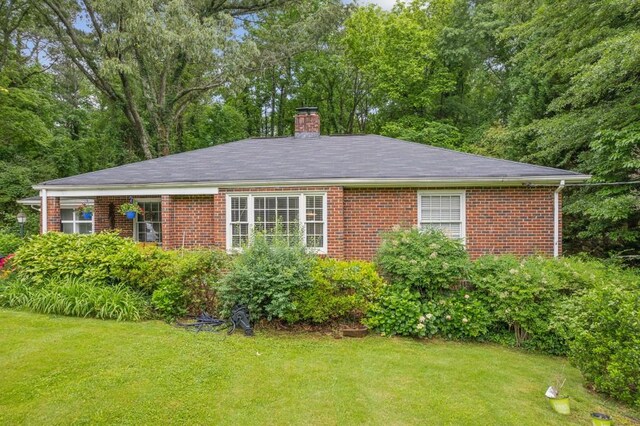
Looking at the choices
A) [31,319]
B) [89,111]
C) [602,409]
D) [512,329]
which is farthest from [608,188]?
[89,111]

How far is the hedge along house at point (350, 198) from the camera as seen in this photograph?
29.2 ft

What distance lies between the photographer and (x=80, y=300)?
7020mm

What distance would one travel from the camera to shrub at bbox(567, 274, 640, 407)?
3.91m

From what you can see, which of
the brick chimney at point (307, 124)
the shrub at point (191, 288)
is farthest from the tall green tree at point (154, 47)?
the shrub at point (191, 288)

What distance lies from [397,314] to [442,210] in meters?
4.07

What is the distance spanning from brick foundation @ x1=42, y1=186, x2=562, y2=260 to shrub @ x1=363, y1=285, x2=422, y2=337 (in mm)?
2927

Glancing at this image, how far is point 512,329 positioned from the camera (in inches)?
246

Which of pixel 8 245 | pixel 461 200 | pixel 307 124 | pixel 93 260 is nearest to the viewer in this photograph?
pixel 93 260

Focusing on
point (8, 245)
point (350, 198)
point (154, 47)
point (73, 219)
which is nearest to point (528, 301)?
point (350, 198)

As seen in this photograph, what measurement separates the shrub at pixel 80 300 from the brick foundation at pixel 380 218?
109 inches

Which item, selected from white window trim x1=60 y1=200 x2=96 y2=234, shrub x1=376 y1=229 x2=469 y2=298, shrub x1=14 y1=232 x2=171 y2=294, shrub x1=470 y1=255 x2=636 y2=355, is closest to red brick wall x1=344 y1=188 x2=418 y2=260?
shrub x1=376 y1=229 x2=469 y2=298

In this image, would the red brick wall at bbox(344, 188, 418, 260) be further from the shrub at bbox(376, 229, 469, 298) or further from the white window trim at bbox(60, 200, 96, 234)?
the white window trim at bbox(60, 200, 96, 234)

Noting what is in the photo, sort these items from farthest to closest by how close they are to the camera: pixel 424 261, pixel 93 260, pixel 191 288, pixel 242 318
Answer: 1. pixel 93 260
2. pixel 191 288
3. pixel 424 261
4. pixel 242 318

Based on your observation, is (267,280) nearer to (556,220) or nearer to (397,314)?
(397,314)
